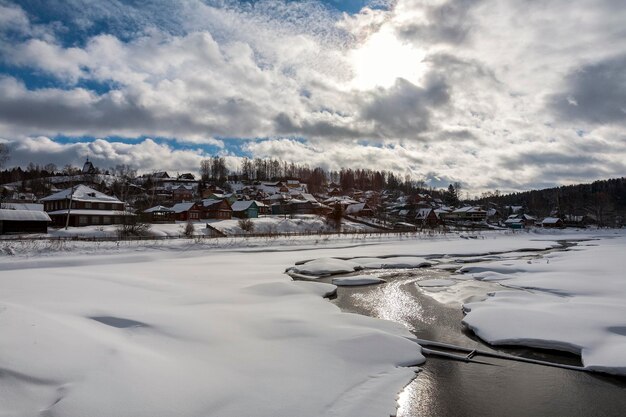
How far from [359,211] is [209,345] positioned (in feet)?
268

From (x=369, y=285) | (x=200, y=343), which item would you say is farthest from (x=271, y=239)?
(x=200, y=343)

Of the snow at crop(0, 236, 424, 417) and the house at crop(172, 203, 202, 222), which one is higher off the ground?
the house at crop(172, 203, 202, 222)

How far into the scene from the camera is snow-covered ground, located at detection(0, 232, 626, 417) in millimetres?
7410

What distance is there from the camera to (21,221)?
46.1m

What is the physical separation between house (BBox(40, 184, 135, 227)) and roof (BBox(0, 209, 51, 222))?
17.7 ft

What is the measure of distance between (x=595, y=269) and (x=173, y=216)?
210 feet

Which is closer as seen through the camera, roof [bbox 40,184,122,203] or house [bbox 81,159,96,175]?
roof [bbox 40,184,122,203]

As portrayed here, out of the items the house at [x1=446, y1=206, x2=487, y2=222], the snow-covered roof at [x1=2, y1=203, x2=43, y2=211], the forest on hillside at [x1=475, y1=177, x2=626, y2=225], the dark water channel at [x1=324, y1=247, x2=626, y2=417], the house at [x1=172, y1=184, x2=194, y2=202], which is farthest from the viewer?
the forest on hillside at [x1=475, y1=177, x2=626, y2=225]

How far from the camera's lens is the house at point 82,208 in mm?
55594

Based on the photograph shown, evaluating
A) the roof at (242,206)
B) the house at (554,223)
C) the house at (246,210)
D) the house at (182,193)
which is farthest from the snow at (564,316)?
the house at (182,193)

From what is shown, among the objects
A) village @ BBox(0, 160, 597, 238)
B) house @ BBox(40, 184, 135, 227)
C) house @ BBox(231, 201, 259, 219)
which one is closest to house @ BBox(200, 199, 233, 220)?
village @ BBox(0, 160, 597, 238)

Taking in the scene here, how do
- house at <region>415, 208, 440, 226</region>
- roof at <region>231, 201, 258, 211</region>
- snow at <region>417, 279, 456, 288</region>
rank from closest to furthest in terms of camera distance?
snow at <region>417, 279, 456, 288</region> < roof at <region>231, 201, 258, 211</region> < house at <region>415, 208, 440, 226</region>

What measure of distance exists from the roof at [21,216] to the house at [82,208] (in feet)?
17.7

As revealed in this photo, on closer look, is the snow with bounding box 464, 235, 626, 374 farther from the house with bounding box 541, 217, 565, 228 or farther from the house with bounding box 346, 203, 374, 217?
the house with bounding box 541, 217, 565, 228
